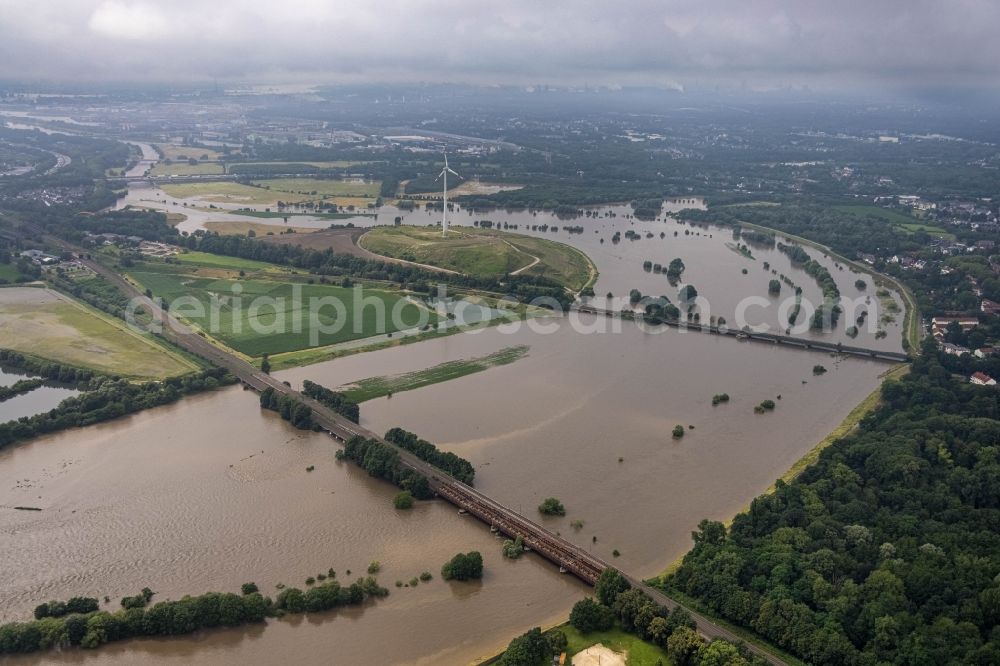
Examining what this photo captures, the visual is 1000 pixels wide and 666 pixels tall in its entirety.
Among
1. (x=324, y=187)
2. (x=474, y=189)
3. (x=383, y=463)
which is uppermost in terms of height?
(x=474, y=189)

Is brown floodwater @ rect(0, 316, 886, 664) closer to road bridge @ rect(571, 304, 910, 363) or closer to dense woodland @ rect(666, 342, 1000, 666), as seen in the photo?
road bridge @ rect(571, 304, 910, 363)

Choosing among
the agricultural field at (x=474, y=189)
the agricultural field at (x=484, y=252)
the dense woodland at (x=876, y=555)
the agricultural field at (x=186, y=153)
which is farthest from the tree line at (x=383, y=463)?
the agricultural field at (x=186, y=153)

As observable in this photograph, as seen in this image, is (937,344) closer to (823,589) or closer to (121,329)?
(823,589)

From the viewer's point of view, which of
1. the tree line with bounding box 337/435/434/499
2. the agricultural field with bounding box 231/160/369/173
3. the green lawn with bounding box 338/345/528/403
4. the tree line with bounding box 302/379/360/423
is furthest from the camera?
the agricultural field with bounding box 231/160/369/173

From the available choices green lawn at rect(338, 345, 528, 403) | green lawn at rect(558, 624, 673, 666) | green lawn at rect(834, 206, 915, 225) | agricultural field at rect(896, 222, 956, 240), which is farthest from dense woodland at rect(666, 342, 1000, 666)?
green lawn at rect(834, 206, 915, 225)

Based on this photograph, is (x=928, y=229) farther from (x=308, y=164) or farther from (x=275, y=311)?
(x=308, y=164)

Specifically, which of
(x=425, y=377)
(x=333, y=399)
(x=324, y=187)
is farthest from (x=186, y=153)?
(x=333, y=399)
